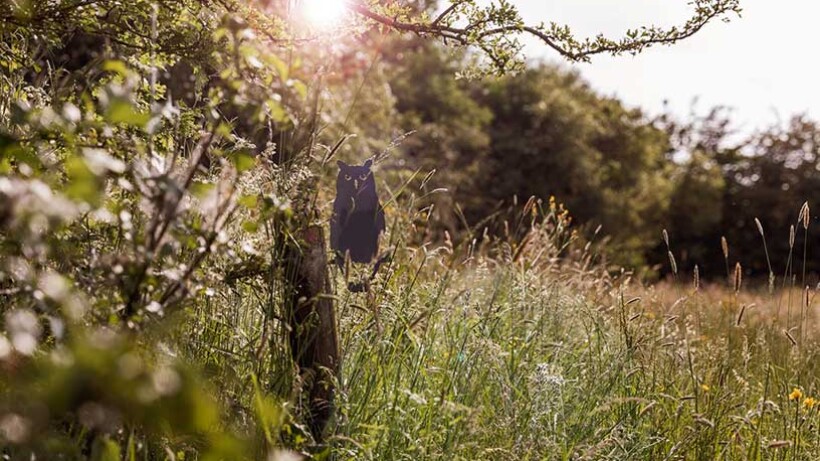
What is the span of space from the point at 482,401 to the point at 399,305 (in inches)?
23.5

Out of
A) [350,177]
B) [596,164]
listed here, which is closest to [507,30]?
[350,177]

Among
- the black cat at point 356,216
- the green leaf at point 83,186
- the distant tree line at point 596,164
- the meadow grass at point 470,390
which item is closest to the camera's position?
the green leaf at point 83,186

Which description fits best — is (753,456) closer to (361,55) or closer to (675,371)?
(675,371)

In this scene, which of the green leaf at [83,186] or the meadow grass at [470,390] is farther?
the meadow grass at [470,390]

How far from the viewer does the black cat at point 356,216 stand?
352cm

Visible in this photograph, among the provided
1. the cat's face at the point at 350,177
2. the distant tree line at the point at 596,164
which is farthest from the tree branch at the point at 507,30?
the distant tree line at the point at 596,164

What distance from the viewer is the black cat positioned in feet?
11.5

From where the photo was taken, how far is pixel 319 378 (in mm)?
2896

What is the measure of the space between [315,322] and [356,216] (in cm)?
89

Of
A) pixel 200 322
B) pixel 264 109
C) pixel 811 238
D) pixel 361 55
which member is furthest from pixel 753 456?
pixel 811 238

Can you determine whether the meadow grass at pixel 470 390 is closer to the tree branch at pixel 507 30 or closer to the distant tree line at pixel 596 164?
the tree branch at pixel 507 30

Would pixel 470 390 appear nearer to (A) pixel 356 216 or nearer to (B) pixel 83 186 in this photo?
(A) pixel 356 216

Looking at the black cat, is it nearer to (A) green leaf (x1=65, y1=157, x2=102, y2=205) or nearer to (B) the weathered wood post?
(B) the weathered wood post

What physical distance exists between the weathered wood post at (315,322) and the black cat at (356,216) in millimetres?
577
